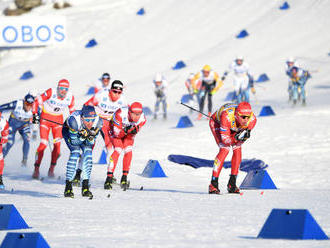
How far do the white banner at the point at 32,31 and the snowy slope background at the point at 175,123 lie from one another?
854 millimetres

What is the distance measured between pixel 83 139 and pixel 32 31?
2370cm

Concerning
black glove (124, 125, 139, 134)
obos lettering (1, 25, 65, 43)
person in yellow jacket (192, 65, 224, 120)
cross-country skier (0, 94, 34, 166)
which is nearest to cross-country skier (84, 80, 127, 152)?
black glove (124, 125, 139, 134)

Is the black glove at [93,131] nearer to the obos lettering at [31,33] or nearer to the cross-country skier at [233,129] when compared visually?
the cross-country skier at [233,129]

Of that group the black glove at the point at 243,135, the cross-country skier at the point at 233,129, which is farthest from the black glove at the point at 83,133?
the black glove at the point at 243,135

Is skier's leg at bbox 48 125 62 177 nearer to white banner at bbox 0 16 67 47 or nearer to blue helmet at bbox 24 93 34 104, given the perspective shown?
blue helmet at bbox 24 93 34 104

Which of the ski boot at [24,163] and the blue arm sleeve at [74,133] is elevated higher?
the blue arm sleeve at [74,133]

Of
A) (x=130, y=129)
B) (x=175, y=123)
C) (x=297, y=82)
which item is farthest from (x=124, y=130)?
(x=297, y=82)

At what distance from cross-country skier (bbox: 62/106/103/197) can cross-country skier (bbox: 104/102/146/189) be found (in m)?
1.24

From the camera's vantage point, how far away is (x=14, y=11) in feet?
138

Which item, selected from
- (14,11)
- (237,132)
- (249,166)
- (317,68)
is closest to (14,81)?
(14,11)

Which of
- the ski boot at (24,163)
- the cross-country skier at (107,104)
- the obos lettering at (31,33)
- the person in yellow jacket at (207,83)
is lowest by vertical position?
the ski boot at (24,163)

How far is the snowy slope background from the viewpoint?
7.59 m

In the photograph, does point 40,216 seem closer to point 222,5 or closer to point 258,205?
point 258,205

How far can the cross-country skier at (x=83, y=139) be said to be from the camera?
10.0m
